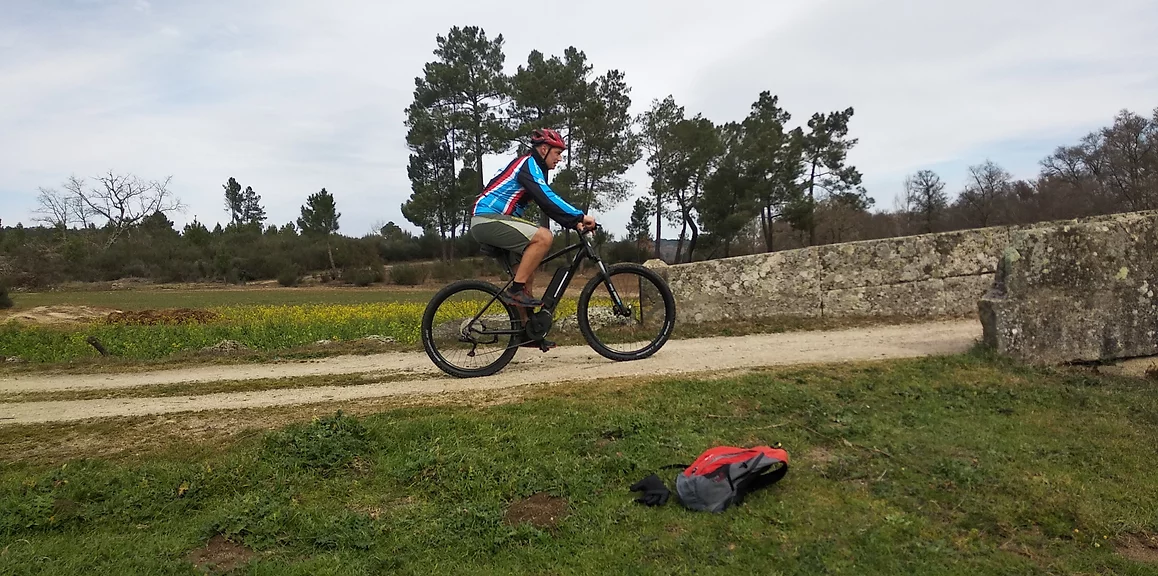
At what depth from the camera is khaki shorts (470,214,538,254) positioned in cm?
566

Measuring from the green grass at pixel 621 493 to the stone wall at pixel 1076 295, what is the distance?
1270 millimetres

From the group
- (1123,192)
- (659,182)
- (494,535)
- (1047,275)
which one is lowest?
(494,535)

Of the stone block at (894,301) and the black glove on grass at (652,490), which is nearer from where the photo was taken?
the black glove on grass at (652,490)

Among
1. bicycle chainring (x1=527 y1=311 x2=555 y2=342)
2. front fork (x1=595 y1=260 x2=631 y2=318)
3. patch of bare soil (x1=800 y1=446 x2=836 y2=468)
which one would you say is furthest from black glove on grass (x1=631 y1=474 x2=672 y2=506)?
front fork (x1=595 y1=260 x2=631 y2=318)

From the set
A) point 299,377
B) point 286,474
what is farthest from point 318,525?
point 299,377

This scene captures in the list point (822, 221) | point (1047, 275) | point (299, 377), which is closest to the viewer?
point (1047, 275)

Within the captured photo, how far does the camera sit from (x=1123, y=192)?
43.6 m

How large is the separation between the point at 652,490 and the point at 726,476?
352 mm

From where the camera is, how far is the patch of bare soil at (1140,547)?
8.27ft

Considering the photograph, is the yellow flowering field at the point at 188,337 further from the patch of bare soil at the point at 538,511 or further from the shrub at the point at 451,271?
the shrub at the point at 451,271

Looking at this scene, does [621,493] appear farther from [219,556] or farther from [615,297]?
[615,297]

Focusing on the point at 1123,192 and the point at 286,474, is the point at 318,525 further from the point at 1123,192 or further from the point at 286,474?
the point at 1123,192

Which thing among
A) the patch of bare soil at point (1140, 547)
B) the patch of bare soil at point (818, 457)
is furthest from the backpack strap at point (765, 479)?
the patch of bare soil at point (1140, 547)

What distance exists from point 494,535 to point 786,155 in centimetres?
4527
